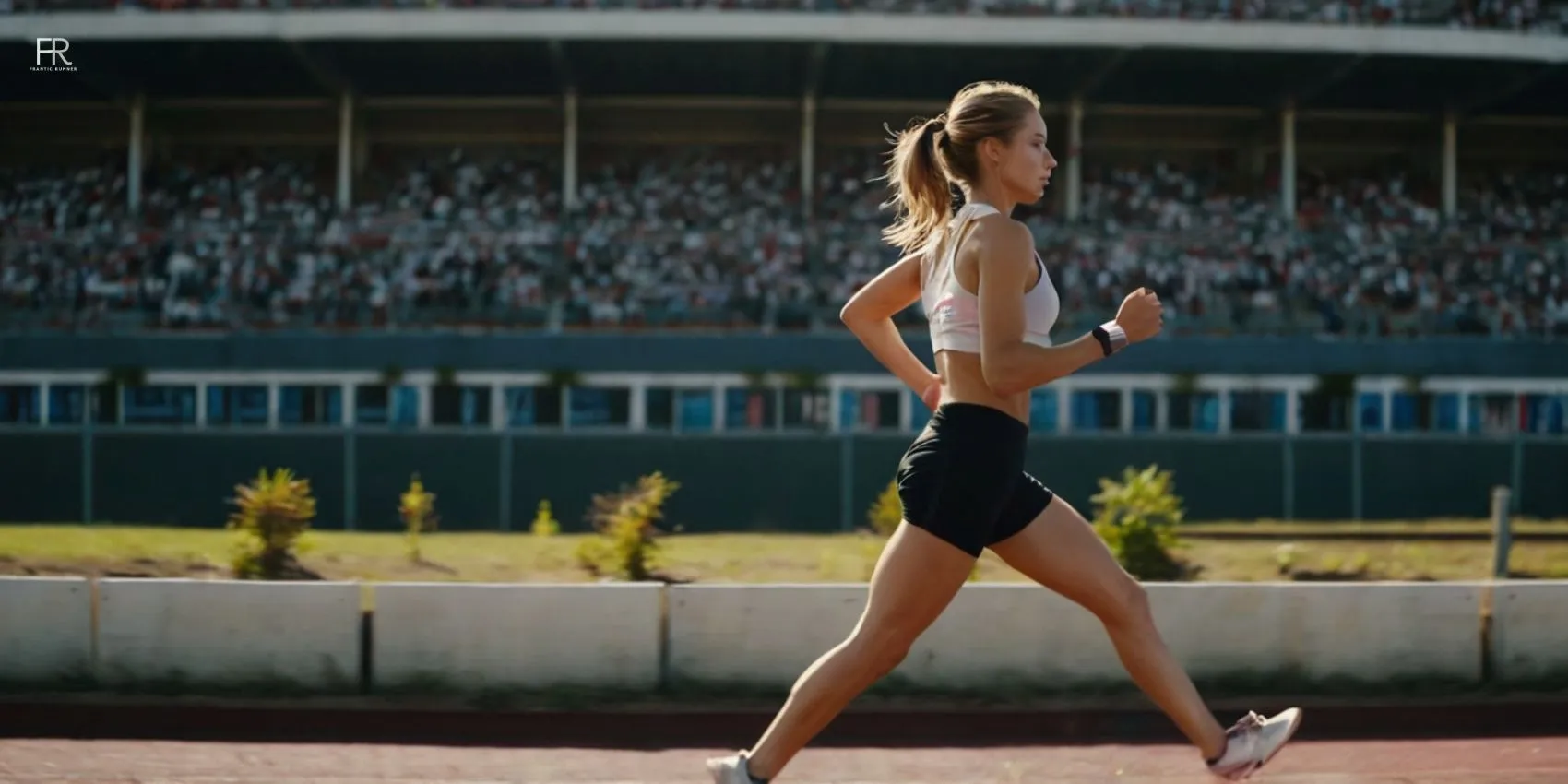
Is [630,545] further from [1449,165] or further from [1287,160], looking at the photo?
[1449,165]

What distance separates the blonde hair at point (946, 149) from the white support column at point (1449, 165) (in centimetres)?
2871

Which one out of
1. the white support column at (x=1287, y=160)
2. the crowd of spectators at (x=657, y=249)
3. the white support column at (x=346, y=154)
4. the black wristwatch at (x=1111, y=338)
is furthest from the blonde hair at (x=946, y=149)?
the white support column at (x=1287, y=160)

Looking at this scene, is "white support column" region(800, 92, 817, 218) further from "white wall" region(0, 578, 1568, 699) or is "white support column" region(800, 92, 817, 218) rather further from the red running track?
the red running track

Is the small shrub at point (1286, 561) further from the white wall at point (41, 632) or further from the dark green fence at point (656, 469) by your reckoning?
the white wall at point (41, 632)

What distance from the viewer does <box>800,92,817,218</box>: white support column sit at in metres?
29.6

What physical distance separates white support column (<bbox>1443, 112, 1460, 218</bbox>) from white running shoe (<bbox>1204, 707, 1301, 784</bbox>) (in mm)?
28480

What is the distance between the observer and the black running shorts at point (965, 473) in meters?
4.41

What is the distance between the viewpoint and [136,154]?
30.3 metres

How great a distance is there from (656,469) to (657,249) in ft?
26.8

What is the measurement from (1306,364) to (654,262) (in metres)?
9.76

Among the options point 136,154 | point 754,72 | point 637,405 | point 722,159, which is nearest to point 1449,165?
point 754,72

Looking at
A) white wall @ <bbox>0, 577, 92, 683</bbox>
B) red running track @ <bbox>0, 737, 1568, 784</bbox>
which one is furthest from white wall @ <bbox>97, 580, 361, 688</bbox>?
red running track @ <bbox>0, 737, 1568, 784</bbox>

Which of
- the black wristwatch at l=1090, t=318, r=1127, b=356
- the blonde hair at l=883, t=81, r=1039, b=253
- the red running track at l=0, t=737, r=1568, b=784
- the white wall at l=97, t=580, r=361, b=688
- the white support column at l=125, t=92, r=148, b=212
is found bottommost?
the red running track at l=0, t=737, r=1568, b=784

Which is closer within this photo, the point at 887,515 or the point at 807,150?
the point at 887,515
